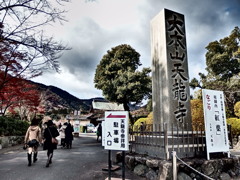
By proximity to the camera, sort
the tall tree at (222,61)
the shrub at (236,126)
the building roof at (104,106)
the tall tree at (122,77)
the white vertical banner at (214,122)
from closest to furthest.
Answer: the white vertical banner at (214,122) → the shrub at (236,126) → the tall tree at (222,61) → the tall tree at (122,77) → the building roof at (104,106)

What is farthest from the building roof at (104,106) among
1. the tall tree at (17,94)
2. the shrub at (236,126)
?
the shrub at (236,126)

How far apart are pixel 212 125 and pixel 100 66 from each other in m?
21.6

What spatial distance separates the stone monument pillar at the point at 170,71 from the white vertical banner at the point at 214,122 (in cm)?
115

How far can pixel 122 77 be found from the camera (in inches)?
914

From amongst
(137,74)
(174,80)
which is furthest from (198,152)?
(137,74)

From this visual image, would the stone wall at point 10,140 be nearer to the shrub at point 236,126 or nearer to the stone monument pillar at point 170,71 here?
the stone monument pillar at point 170,71

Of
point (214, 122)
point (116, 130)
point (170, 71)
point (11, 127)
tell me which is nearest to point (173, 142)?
point (214, 122)

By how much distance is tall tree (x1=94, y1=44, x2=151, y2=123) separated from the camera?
75.5 ft

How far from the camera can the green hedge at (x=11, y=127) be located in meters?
12.7

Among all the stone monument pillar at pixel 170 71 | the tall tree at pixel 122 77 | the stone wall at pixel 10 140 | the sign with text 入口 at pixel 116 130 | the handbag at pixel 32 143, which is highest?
the tall tree at pixel 122 77

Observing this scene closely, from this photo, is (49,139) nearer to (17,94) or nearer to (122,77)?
(17,94)

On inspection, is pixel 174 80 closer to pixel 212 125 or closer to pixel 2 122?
pixel 212 125

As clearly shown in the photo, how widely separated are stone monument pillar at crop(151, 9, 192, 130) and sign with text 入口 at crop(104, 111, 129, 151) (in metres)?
2.40

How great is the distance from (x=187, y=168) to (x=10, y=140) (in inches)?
508
